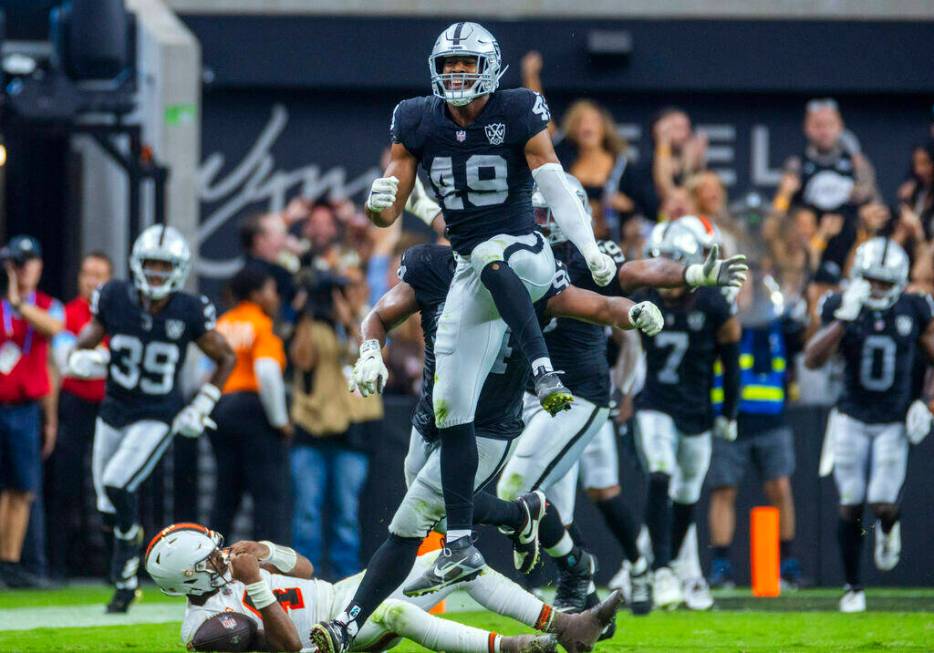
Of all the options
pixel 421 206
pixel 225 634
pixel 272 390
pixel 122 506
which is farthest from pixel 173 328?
pixel 225 634

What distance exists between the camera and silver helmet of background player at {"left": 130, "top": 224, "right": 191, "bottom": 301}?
9906mm

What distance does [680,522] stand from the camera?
33.3 ft

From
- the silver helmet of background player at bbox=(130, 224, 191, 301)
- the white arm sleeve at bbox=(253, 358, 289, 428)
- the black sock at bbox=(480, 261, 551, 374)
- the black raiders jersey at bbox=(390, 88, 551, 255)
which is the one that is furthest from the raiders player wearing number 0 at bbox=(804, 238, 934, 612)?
the black sock at bbox=(480, 261, 551, 374)

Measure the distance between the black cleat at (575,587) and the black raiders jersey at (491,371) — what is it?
0.99m

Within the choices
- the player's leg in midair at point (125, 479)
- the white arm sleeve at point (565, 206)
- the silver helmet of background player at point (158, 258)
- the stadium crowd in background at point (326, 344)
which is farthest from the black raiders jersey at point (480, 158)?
the stadium crowd in background at point (326, 344)

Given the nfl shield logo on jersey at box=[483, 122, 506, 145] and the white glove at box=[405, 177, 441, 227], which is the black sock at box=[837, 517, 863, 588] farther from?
the nfl shield logo on jersey at box=[483, 122, 506, 145]

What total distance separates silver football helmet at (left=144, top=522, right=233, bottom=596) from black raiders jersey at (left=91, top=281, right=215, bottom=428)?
2731mm

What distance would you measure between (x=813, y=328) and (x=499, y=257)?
555cm

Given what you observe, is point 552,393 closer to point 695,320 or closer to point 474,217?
point 474,217

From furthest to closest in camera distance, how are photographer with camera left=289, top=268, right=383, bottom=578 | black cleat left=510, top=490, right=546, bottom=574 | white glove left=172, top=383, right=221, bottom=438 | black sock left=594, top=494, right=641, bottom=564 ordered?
photographer with camera left=289, top=268, right=383, bottom=578 → white glove left=172, top=383, right=221, bottom=438 → black sock left=594, top=494, right=641, bottom=564 → black cleat left=510, top=490, right=546, bottom=574

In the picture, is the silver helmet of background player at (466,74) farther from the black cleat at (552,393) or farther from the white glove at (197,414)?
the white glove at (197,414)

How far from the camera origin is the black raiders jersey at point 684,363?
9988 mm

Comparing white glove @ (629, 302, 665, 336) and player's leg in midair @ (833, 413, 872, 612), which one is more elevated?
white glove @ (629, 302, 665, 336)

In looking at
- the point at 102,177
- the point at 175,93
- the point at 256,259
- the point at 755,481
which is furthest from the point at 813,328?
the point at 102,177
